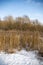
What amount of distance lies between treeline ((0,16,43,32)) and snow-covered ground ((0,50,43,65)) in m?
6.27

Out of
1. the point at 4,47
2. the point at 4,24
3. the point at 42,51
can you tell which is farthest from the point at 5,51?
the point at 4,24

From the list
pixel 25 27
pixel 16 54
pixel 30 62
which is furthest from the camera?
pixel 25 27

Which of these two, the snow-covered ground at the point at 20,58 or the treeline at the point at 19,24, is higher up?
the treeline at the point at 19,24

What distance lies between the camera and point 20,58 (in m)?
6.96

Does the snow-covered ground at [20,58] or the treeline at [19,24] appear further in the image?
the treeline at [19,24]

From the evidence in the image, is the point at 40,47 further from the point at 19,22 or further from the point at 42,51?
the point at 19,22

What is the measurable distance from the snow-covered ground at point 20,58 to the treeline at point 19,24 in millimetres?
6271

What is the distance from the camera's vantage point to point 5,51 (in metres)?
7.92

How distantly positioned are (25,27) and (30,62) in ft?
26.8

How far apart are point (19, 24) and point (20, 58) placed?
8427 mm

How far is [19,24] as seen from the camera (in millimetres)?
15242

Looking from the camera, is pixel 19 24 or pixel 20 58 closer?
pixel 20 58

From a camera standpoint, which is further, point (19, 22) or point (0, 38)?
point (19, 22)

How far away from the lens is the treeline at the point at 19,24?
47.3ft
